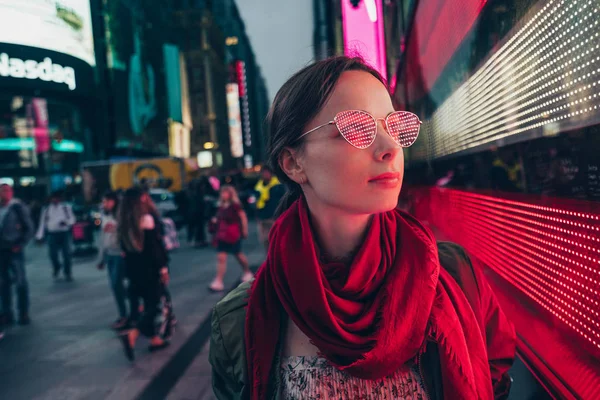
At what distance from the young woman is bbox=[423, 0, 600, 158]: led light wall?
0.34 m

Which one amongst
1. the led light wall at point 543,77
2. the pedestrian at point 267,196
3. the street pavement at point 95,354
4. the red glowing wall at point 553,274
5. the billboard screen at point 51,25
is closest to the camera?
the led light wall at point 543,77

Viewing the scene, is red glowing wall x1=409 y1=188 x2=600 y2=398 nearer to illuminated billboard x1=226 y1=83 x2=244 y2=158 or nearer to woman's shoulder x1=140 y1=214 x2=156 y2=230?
woman's shoulder x1=140 y1=214 x2=156 y2=230

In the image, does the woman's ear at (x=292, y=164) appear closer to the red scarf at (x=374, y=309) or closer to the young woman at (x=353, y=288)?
the young woman at (x=353, y=288)

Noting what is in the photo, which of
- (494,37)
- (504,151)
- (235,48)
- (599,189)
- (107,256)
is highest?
(235,48)

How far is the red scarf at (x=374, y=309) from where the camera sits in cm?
126

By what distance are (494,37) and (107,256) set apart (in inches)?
221

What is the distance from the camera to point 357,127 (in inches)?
50.7

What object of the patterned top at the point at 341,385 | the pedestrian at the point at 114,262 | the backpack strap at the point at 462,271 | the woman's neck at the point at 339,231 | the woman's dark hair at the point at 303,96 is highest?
the woman's dark hair at the point at 303,96

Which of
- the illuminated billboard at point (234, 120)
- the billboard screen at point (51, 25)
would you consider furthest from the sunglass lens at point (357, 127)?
the illuminated billboard at point (234, 120)

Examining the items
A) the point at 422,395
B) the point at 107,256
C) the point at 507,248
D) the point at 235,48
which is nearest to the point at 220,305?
the point at 422,395

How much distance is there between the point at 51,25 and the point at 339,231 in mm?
21595

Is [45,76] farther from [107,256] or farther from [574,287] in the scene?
[574,287]

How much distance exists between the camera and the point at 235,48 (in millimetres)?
93188

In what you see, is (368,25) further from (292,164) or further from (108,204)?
(292,164)
